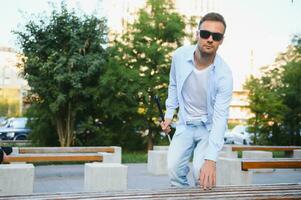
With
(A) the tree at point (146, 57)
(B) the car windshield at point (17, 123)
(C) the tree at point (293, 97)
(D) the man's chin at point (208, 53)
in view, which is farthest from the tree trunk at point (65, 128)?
(D) the man's chin at point (208, 53)

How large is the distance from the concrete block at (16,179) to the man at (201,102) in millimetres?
4689

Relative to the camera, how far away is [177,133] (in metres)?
3.65

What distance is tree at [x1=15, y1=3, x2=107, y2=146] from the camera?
53.3 feet

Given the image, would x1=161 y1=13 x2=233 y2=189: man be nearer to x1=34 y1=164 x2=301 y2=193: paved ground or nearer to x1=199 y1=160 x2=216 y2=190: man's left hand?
x1=199 y1=160 x2=216 y2=190: man's left hand

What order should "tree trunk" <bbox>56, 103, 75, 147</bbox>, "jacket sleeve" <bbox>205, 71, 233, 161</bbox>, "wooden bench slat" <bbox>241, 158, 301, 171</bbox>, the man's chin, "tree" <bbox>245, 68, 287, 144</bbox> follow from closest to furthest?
"jacket sleeve" <bbox>205, 71, 233, 161</bbox> → the man's chin → "wooden bench slat" <bbox>241, 158, 301, 171</bbox> → "tree trunk" <bbox>56, 103, 75, 147</bbox> → "tree" <bbox>245, 68, 287, 144</bbox>

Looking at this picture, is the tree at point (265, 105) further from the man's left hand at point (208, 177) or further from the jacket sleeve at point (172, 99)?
the man's left hand at point (208, 177)

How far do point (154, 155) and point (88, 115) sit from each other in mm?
7053

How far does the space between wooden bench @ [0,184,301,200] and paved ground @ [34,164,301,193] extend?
552cm

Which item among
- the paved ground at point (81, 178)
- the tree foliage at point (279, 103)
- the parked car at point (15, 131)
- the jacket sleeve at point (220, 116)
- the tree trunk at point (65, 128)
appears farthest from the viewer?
the parked car at point (15, 131)

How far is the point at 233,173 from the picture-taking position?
358 inches

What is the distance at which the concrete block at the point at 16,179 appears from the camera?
760 centimetres

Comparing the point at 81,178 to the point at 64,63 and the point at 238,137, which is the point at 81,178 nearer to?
the point at 64,63

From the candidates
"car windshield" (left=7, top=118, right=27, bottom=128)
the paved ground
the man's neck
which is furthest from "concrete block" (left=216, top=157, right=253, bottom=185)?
"car windshield" (left=7, top=118, right=27, bottom=128)

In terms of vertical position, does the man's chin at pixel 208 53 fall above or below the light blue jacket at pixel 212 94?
above
